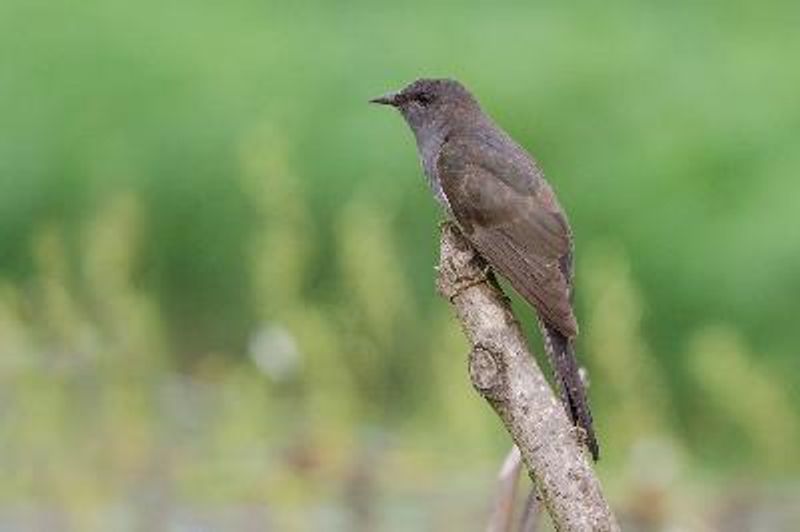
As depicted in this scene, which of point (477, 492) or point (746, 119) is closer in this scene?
point (477, 492)

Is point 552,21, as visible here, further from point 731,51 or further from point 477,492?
point 477,492

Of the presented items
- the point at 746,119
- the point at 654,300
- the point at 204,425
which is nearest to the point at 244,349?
the point at 204,425

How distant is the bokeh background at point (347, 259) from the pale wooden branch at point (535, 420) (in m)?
2.74

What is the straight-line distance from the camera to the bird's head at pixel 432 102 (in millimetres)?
6055

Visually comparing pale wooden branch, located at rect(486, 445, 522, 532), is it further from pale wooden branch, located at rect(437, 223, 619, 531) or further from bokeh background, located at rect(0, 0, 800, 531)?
bokeh background, located at rect(0, 0, 800, 531)

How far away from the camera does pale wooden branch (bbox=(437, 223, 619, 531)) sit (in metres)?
4.83

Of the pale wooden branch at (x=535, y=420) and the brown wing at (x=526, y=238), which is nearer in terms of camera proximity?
the pale wooden branch at (x=535, y=420)

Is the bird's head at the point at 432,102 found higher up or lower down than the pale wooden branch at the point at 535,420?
higher up

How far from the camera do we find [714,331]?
9.17m

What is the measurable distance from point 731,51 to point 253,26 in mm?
1713

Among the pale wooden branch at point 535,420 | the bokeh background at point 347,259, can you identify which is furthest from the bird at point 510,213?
the bokeh background at point 347,259

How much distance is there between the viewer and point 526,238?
18.3 ft

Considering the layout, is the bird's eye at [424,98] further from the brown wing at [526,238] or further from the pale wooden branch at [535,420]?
the pale wooden branch at [535,420]

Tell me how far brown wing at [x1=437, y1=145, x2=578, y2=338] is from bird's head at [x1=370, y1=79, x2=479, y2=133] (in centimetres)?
33
